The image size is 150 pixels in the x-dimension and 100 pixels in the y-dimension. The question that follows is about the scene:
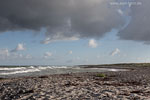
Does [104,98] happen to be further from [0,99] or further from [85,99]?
[0,99]

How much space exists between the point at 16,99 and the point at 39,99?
5.59 ft

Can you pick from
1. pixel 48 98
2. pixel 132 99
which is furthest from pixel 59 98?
pixel 132 99

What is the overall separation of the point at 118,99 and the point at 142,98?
1.35m

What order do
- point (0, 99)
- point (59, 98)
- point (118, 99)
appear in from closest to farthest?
point (118, 99)
point (59, 98)
point (0, 99)

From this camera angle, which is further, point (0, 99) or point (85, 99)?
point (0, 99)

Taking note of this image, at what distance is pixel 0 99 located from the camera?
11195mm

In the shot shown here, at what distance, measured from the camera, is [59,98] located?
31.0 ft

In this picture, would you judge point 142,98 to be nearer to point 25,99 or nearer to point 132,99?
point 132,99

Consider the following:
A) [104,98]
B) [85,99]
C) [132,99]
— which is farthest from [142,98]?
[85,99]

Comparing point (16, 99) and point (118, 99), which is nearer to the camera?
point (118, 99)

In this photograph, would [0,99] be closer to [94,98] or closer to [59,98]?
[59,98]

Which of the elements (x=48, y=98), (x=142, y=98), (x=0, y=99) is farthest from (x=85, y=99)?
(x=0, y=99)

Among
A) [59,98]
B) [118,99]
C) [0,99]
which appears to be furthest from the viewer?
[0,99]

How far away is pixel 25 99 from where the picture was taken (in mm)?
9797
